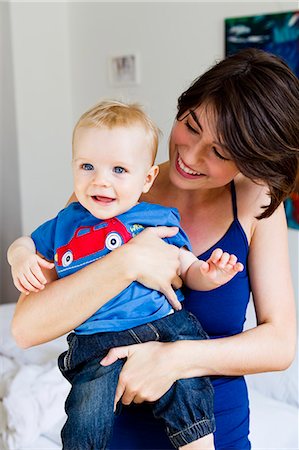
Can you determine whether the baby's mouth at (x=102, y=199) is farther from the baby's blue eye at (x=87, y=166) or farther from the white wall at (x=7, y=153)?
the white wall at (x=7, y=153)

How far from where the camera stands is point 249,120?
3.80 ft

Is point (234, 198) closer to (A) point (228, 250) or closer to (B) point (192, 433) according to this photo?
(A) point (228, 250)

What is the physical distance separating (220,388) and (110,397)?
256 millimetres

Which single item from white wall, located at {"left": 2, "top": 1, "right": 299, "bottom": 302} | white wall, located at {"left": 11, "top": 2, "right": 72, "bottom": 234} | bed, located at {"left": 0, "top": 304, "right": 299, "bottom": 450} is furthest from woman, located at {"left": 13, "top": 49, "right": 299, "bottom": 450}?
white wall, located at {"left": 11, "top": 2, "right": 72, "bottom": 234}

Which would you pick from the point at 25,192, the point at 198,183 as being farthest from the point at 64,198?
the point at 198,183

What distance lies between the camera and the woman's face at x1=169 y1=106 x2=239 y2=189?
1187 mm

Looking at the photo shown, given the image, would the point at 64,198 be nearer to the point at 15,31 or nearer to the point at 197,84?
the point at 15,31

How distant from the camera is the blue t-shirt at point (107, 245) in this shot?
3.76ft

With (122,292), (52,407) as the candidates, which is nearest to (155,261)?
(122,292)

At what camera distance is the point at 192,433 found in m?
1.12

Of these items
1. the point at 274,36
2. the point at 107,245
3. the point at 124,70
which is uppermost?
the point at 274,36

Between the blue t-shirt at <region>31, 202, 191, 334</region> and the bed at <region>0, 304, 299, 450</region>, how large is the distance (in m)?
0.92

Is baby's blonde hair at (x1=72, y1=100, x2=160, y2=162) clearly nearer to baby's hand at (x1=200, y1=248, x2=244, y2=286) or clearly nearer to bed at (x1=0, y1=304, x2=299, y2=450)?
baby's hand at (x1=200, y1=248, x2=244, y2=286)

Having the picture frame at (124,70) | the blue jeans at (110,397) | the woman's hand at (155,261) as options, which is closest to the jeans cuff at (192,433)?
the blue jeans at (110,397)
